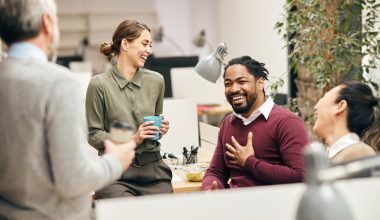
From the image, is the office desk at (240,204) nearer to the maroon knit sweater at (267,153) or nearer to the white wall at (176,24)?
the maroon knit sweater at (267,153)

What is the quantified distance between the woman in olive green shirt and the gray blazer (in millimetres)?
1232

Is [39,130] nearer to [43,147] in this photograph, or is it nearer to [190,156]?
[43,147]

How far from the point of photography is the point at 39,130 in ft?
5.66

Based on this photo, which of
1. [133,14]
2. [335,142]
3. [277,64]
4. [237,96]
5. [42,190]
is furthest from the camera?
[133,14]

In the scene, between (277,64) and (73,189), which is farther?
(277,64)

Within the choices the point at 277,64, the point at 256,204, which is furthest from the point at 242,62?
the point at 277,64

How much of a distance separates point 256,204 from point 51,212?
0.59 meters

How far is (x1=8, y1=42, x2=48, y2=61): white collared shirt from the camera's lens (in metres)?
1.79

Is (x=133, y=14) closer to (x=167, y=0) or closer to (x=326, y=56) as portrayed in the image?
(x=167, y=0)

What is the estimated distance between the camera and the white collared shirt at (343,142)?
8.11 ft

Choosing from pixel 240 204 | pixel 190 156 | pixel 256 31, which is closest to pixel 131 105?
pixel 190 156

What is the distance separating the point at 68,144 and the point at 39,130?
0.10m

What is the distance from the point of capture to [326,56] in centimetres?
390

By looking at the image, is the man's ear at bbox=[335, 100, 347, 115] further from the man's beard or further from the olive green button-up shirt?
the olive green button-up shirt
